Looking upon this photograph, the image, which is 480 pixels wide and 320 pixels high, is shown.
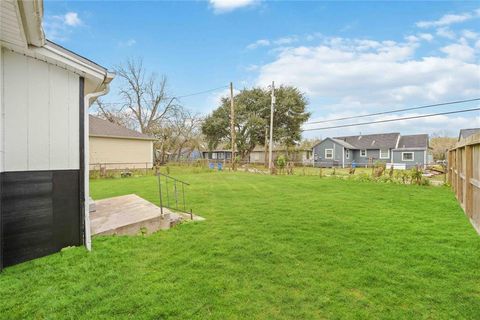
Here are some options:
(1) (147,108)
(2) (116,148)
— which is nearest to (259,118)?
(1) (147,108)

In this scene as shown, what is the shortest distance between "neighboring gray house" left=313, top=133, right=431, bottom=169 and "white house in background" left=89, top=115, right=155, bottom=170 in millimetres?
18664

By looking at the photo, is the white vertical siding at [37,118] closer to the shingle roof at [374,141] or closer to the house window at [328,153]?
the house window at [328,153]

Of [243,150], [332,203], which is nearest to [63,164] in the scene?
[332,203]

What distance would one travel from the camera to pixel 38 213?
10.3 ft

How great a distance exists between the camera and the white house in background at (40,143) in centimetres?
283

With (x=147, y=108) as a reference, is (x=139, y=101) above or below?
above

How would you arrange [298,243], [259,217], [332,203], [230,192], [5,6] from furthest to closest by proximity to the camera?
[230,192] → [332,203] → [259,217] → [298,243] → [5,6]

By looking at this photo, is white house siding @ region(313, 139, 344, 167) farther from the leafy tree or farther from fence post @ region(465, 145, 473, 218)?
fence post @ region(465, 145, 473, 218)

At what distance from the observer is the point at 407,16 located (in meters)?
12.3

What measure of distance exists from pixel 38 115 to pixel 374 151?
30.4 meters

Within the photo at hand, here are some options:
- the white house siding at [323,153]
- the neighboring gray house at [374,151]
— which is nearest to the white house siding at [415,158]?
the neighboring gray house at [374,151]

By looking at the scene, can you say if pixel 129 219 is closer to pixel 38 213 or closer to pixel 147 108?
pixel 38 213

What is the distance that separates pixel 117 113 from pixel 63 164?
28179 mm

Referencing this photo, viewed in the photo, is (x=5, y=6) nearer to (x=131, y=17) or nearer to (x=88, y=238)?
(x=88, y=238)
